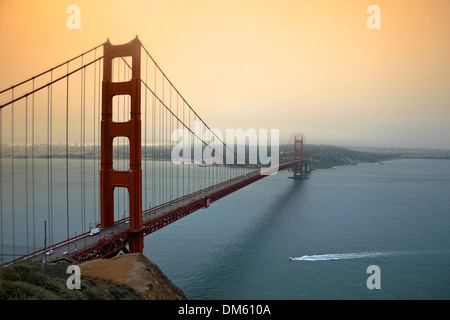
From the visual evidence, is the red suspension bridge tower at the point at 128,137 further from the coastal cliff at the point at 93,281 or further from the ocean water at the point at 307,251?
the ocean water at the point at 307,251

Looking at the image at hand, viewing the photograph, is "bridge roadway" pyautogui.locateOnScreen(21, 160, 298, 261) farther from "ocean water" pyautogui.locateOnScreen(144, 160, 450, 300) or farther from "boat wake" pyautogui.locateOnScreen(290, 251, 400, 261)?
"boat wake" pyautogui.locateOnScreen(290, 251, 400, 261)

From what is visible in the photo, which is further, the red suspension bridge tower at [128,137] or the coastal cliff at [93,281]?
the red suspension bridge tower at [128,137]

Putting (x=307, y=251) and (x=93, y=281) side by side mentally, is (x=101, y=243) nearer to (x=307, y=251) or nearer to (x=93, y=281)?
(x=93, y=281)

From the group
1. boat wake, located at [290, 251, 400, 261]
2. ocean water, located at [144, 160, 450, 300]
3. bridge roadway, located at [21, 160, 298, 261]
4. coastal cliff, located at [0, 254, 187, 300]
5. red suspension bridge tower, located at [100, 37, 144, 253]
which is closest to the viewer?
coastal cliff, located at [0, 254, 187, 300]

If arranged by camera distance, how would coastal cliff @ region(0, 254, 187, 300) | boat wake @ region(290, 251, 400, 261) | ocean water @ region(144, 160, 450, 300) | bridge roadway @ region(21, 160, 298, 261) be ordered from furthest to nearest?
1. boat wake @ region(290, 251, 400, 261)
2. ocean water @ region(144, 160, 450, 300)
3. bridge roadway @ region(21, 160, 298, 261)
4. coastal cliff @ region(0, 254, 187, 300)

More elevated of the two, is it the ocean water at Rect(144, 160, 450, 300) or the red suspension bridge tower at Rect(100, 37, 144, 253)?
the red suspension bridge tower at Rect(100, 37, 144, 253)

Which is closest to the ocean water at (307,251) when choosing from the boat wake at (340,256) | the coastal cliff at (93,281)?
the boat wake at (340,256)

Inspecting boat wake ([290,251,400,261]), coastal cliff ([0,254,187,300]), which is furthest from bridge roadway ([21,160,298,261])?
boat wake ([290,251,400,261])

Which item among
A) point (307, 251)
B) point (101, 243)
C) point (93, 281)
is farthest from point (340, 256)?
point (93, 281)
